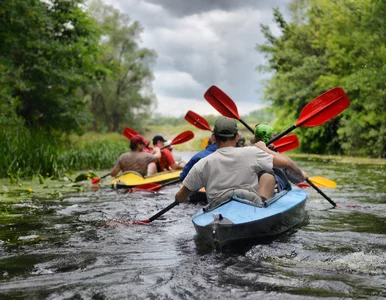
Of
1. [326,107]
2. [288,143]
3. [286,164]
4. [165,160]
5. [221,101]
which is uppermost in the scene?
[221,101]

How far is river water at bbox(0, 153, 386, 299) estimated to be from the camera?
10.3 ft

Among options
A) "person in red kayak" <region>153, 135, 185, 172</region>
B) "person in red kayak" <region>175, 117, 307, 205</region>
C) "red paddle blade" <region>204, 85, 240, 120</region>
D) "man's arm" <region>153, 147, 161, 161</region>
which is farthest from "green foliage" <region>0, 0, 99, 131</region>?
"person in red kayak" <region>175, 117, 307, 205</region>

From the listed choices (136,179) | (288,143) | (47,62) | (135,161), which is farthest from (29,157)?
(47,62)

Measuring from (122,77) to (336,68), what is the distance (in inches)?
906

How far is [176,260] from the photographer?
4031 millimetres

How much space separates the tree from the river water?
36.5m

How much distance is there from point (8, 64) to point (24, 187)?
7987 mm

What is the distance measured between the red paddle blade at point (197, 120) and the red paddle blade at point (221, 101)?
1219 mm

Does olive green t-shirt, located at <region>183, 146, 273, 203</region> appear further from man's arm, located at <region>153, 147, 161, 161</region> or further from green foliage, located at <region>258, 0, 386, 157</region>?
green foliage, located at <region>258, 0, 386, 157</region>

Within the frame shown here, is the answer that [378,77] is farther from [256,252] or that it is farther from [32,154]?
[256,252]

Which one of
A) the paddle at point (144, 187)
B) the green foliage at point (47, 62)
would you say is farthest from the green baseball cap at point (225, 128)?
the green foliage at point (47, 62)

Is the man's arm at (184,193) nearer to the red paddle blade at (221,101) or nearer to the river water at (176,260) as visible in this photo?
the river water at (176,260)

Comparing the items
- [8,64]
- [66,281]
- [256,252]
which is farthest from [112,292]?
[8,64]

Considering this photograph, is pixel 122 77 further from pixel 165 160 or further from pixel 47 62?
pixel 165 160
